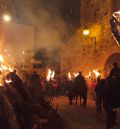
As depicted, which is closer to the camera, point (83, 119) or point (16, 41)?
point (83, 119)

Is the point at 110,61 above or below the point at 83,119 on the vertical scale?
above

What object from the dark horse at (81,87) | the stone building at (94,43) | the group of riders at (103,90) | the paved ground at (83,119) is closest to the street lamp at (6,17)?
the stone building at (94,43)

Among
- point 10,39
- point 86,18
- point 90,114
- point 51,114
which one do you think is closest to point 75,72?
point 86,18

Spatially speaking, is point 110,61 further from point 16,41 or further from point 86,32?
point 16,41

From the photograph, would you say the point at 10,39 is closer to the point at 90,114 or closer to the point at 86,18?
the point at 86,18

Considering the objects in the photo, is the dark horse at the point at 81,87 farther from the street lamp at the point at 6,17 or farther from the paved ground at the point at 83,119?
the street lamp at the point at 6,17

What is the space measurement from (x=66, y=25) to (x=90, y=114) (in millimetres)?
13802

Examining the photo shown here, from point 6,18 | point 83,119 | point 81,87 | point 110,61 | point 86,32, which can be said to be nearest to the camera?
point 83,119

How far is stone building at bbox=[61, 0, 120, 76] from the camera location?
18.5 metres

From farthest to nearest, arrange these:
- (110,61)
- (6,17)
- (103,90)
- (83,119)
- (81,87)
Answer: (6,17) < (110,61) < (81,87) < (83,119) < (103,90)

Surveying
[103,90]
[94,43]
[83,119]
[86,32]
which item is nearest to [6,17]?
[86,32]

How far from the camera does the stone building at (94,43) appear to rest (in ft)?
60.6

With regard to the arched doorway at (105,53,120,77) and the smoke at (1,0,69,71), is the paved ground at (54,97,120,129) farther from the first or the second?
the smoke at (1,0,69,71)

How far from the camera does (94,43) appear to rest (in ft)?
65.7
